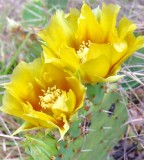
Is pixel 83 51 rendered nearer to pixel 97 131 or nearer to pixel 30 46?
pixel 97 131

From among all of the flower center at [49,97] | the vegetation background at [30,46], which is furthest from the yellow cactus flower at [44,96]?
the vegetation background at [30,46]

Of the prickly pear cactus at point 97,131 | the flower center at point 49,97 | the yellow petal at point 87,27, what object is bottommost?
the prickly pear cactus at point 97,131

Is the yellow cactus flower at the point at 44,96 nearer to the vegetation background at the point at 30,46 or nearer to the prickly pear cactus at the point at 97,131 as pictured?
the prickly pear cactus at the point at 97,131

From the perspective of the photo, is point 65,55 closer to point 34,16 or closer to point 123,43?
point 123,43

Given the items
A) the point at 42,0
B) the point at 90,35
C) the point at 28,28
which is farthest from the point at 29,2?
the point at 90,35

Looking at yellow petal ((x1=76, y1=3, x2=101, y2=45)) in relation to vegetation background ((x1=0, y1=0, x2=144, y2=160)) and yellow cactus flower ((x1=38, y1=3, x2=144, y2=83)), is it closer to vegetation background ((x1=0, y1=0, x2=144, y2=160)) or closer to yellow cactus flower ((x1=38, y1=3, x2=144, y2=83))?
yellow cactus flower ((x1=38, y1=3, x2=144, y2=83))

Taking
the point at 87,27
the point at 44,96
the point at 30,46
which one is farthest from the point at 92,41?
the point at 30,46

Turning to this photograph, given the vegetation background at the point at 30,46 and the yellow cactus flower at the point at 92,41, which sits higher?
the yellow cactus flower at the point at 92,41
